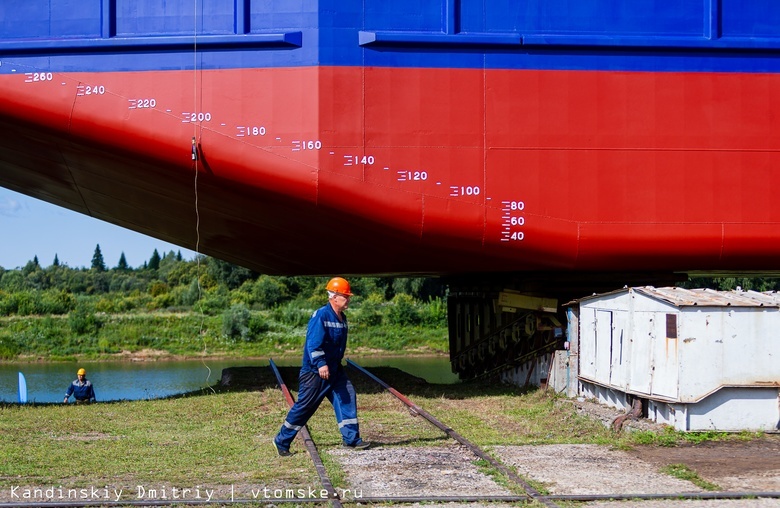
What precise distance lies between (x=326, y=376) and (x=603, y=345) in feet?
14.5

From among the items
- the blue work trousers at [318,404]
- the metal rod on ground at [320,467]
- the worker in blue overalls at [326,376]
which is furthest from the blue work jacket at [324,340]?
the metal rod on ground at [320,467]

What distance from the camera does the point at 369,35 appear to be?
40.8 feet

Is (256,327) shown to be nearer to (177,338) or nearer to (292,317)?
(292,317)

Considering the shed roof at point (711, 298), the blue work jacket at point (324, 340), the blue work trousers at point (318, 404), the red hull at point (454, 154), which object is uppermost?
the red hull at point (454, 154)

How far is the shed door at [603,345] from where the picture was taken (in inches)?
437

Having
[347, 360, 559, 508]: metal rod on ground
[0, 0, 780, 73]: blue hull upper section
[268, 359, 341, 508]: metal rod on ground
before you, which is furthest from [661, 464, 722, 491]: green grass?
[0, 0, 780, 73]: blue hull upper section

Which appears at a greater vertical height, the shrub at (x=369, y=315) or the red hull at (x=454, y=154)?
the red hull at (x=454, y=154)

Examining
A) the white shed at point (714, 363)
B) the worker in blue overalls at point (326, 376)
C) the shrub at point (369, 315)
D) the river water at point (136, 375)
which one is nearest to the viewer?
the worker in blue overalls at point (326, 376)

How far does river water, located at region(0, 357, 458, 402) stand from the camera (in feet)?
69.3

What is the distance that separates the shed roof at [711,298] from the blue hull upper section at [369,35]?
395 cm

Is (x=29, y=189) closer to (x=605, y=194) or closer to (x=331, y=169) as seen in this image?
(x=331, y=169)

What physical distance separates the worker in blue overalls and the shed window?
335 centimetres

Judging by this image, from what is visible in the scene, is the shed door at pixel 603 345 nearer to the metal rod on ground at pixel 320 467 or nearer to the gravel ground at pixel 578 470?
the gravel ground at pixel 578 470

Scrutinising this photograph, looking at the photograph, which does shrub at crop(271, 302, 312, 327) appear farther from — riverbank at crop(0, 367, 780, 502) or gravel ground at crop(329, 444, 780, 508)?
gravel ground at crop(329, 444, 780, 508)
